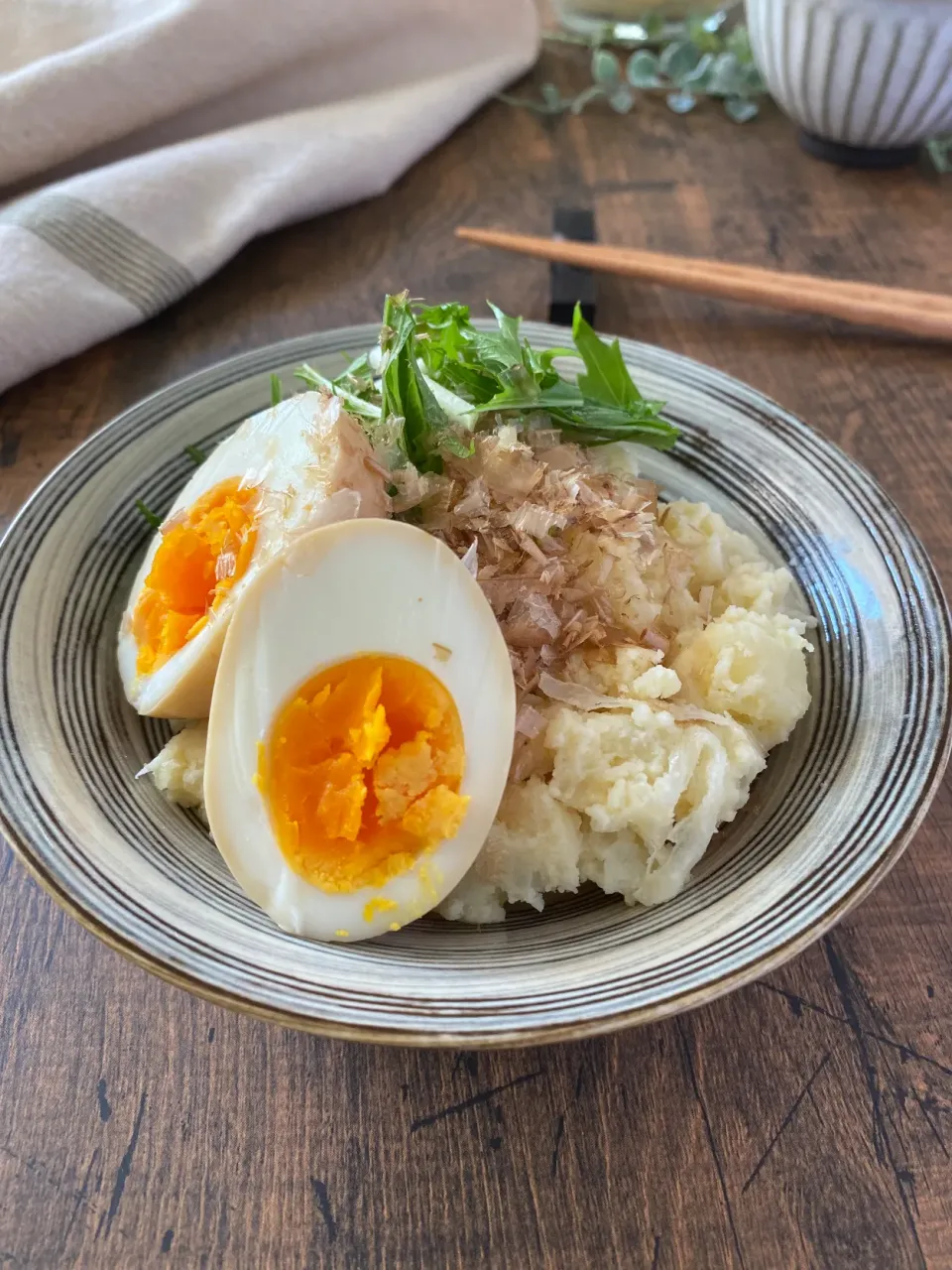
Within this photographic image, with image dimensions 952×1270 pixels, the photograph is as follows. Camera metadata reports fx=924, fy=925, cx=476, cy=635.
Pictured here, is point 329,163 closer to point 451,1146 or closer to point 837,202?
point 837,202

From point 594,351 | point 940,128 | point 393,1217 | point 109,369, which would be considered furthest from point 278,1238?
point 940,128

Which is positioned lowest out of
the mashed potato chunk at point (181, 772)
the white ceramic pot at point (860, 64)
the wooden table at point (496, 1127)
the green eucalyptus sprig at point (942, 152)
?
the wooden table at point (496, 1127)

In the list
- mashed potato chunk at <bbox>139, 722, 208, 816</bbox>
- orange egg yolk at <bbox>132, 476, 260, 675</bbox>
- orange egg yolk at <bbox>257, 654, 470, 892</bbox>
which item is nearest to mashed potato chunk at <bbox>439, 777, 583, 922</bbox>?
orange egg yolk at <bbox>257, 654, 470, 892</bbox>

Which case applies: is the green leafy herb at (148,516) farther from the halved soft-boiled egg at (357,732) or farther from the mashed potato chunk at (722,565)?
the mashed potato chunk at (722,565)

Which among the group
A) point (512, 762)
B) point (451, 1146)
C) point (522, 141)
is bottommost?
point (451, 1146)

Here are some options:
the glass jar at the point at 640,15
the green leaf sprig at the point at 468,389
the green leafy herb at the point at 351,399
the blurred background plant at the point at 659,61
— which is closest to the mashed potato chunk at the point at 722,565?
the green leaf sprig at the point at 468,389
